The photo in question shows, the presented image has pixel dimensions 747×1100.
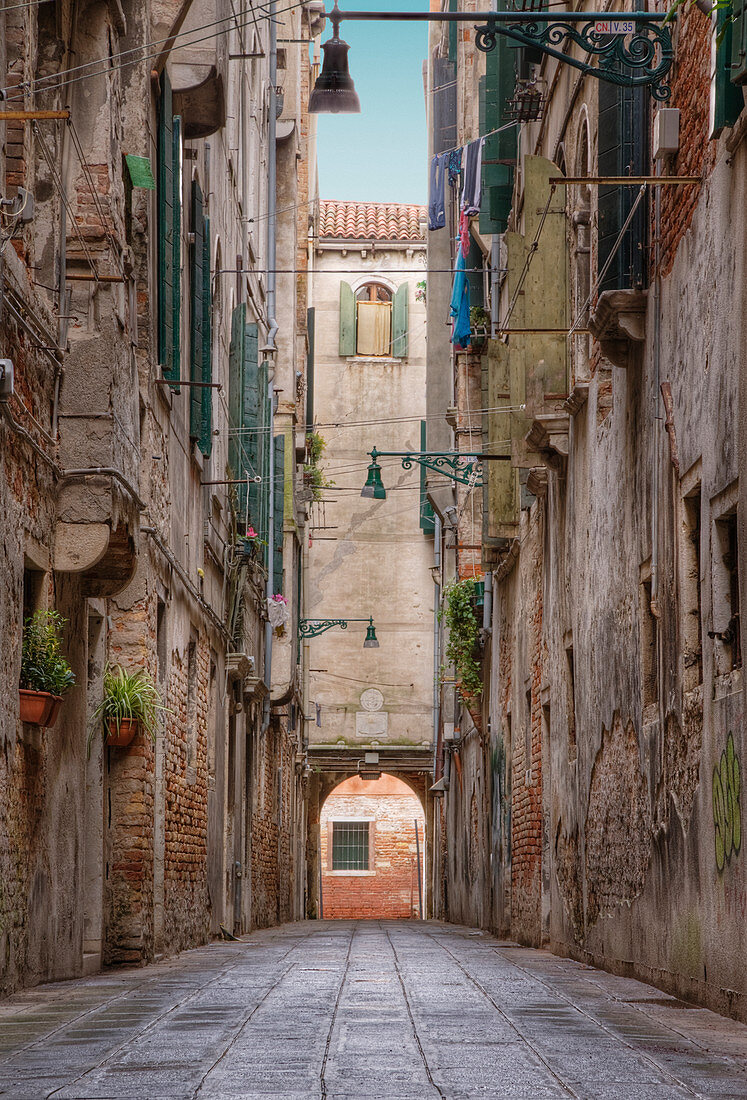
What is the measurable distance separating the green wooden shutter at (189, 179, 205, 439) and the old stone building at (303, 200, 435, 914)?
23.7m

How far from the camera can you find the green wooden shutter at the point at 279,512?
2467 cm

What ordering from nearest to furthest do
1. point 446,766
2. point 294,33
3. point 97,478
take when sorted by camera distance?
point 97,478 → point 294,33 → point 446,766

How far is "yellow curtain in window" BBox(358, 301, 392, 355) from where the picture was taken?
132 ft

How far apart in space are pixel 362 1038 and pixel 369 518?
3414cm

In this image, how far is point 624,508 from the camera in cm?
1014

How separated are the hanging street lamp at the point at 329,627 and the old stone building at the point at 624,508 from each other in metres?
15.5

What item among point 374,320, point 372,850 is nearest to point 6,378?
point 374,320

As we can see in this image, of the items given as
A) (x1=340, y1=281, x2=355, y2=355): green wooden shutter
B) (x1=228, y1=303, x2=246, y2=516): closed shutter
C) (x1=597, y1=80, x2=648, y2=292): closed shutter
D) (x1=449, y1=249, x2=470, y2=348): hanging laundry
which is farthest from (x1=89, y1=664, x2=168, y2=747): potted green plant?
(x1=340, y1=281, x2=355, y2=355): green wooden shutter

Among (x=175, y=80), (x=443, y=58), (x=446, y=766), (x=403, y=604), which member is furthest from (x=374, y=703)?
(x=175, y=80)

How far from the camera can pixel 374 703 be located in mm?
38594

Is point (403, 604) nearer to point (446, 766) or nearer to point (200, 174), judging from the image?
point (446, 766)

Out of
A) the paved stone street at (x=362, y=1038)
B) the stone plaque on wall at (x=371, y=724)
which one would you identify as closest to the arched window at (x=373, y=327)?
the stone plaque on wall at (x=371, y=724)

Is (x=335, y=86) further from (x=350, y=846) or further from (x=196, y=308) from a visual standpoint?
(x=350, y=846)

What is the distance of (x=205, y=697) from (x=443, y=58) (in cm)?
1808
